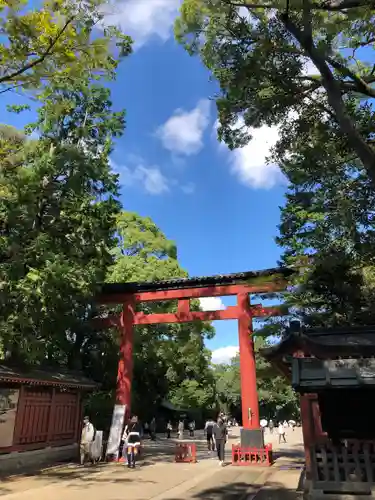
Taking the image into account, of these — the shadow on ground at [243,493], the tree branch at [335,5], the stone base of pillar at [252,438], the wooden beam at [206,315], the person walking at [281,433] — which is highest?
the tree branch at [335,5]

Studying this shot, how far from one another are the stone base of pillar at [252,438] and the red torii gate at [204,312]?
160 millimetres

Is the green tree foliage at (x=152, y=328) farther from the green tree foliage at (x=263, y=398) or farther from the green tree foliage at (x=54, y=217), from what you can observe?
the green tree foliage at (x=263, y=398)

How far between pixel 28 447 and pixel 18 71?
397 inches

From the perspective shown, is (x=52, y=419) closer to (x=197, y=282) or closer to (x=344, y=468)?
(x=197, y=282)

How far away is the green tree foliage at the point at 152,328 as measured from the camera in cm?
2183

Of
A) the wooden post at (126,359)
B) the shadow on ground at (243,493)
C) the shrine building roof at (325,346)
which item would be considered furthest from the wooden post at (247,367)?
the shrine building roof at (325,346)

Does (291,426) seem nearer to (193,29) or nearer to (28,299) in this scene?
(28,299)

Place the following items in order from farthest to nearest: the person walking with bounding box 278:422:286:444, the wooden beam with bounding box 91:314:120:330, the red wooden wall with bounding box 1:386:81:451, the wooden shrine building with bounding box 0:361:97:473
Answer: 1. the person walking with bounding box 278:422:286:444
2. the wooden beam with bounding box 91:314:120:330
3. the red wooden wall with bounding box 1:386:81:451
4. the wooden shrine building with bounding box 0:361:97:473

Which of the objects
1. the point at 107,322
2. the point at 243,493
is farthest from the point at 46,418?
the point at 243,493

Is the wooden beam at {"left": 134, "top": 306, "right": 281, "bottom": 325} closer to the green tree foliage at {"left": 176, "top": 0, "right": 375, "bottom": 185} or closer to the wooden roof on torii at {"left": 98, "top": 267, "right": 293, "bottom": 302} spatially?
the wooden roof on torii at {"left": 98, "top": 267, "right": 293, "bottom": 302}

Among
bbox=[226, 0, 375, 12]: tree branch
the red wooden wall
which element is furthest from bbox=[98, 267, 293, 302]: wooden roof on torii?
bbox=[226, 0, 375, 12]: tree branch

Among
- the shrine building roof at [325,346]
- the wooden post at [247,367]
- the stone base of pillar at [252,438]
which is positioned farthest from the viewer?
the wooden post at [247,367]

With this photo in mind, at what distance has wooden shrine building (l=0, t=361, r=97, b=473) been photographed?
11242 mm

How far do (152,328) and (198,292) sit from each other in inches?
279
